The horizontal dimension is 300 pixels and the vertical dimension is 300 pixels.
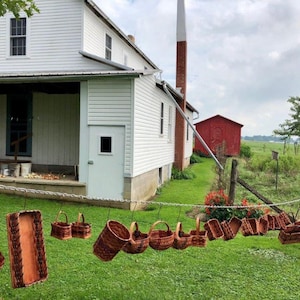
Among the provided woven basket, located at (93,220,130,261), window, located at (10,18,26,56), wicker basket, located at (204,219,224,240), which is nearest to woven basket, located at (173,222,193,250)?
wicker basket, located at (204,219,224,240)

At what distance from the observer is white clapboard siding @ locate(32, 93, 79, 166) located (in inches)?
512

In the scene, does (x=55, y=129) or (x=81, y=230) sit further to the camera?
(x=55, y=129)

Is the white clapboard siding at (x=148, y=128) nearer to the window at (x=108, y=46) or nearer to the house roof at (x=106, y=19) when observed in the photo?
the window at (x=108, y=46)

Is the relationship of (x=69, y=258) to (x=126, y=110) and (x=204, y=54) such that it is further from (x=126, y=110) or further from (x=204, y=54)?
(x=204, y=54)

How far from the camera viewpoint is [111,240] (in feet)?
10.2

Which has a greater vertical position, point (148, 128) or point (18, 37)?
point (18, 37)

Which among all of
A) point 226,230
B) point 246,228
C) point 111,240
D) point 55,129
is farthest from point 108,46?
point 111,240

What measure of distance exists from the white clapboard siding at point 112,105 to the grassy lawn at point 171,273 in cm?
318

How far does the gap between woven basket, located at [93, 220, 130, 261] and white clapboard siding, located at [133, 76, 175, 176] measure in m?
6.95

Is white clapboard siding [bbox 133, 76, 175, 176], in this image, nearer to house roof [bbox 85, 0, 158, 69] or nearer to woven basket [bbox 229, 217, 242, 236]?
house roof [bbox 85, 0, 158, 69]

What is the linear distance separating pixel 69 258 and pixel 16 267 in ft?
11.0

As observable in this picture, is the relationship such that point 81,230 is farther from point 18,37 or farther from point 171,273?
point 18,37

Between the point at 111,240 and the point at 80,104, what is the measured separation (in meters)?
7.64

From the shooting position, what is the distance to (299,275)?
5.77 m
